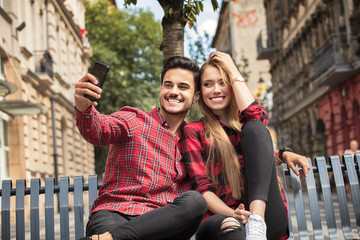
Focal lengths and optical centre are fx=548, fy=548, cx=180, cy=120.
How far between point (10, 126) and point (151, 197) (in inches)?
503

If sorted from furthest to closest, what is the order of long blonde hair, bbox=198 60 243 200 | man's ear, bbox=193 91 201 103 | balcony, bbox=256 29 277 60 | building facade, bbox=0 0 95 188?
balcony, bbox=256 29 277 60
building facade, bbox=0 0 95 188
man's ear, bbox=193 91 201 103
long blonde hair, bbox=198 60 243 200

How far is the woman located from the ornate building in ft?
47.0

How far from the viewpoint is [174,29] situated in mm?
Result: 5141

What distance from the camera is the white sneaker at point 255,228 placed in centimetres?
271

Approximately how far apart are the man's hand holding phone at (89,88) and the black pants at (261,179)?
2.88 feet

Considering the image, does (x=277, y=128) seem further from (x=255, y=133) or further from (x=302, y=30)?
(x=255, y=133)

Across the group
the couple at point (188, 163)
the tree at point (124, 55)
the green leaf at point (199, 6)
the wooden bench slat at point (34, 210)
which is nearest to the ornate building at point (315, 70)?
the tree at point (124, 55)

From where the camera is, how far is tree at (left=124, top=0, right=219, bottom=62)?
5.07 meters

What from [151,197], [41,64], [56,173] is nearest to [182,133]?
[151,197]

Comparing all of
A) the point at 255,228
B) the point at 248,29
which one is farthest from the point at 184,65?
the point at 248,29

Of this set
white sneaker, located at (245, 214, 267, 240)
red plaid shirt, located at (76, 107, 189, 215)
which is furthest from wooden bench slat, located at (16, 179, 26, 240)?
white sneaker, located at (245, 214, 267, 240)

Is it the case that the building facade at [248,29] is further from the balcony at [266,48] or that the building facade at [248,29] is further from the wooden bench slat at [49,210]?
the wooden bench slat at [49,210]

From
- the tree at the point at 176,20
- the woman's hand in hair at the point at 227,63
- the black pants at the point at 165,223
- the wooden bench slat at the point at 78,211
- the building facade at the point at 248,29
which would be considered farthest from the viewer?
the building facade at the point at 248,29

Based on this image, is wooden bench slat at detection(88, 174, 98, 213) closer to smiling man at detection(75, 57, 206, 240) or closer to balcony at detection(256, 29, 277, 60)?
smiling man at detection(75, 57, 206, 240)
